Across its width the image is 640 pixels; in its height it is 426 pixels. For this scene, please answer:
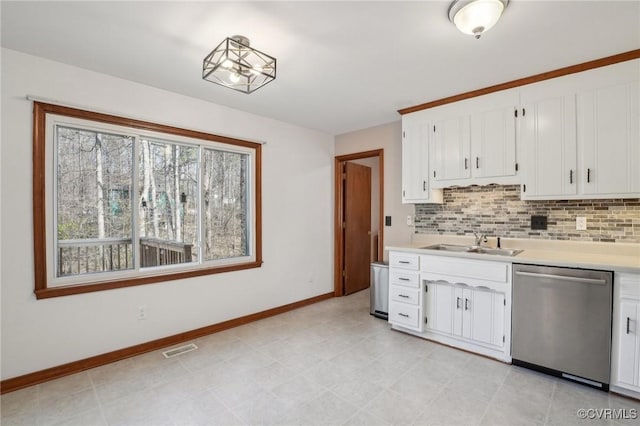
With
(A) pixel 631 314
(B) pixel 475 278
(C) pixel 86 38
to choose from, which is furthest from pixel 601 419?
(C) pixel 86 38

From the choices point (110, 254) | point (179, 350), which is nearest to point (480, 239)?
point (179, 350)

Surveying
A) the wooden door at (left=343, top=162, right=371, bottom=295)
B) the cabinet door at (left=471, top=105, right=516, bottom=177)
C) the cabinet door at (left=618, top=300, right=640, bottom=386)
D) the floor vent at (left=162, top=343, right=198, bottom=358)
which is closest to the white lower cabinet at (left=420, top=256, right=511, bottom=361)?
the cabinet door at (left=618, top=300, right=640, bottom=386)

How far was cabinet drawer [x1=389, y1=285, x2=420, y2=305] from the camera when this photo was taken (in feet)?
10.3

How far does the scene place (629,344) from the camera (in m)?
2.09

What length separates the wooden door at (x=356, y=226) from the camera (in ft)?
15.7

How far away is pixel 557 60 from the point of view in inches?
94.2

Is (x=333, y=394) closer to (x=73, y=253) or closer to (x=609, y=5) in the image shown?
(x=73, y=253)

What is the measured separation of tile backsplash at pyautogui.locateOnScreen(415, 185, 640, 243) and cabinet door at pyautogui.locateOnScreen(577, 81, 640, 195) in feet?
0.92

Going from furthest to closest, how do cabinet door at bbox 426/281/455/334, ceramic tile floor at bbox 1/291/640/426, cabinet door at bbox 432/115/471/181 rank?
cabinet door at bbox 432/115/471/181
cabinet door at bbox 426/281/455/334
ceramic tile floor at bbox 1/291/640/426

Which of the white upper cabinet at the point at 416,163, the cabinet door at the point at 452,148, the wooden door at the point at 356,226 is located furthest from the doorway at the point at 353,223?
the cabinet door at the point at 452,148

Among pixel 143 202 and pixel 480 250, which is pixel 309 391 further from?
pixel 143 202

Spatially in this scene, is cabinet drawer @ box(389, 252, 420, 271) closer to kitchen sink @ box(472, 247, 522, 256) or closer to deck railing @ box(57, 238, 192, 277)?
kitchen sink @ box(472, 247, 522, 256)

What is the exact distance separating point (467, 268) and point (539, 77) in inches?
70.9

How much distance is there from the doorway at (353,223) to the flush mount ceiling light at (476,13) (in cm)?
249
